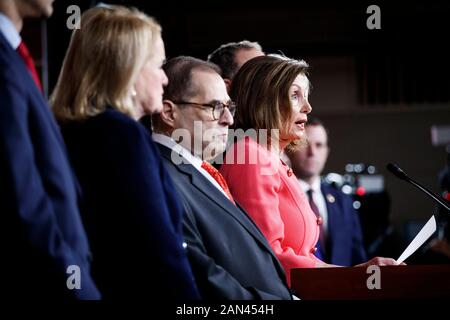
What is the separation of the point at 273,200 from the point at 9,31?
1.03 metres

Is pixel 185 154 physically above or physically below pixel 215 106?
below

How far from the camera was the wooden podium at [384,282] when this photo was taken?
2.05 metres

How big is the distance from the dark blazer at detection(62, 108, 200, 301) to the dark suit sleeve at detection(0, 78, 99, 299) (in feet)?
0.63

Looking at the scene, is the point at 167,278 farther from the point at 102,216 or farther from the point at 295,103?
the point at 295,103

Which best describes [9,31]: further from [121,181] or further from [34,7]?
[121,181]

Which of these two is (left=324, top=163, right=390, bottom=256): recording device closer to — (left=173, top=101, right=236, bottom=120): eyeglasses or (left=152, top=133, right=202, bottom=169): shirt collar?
(left=173, top=101, right=236, bottom=120): eyeglasses

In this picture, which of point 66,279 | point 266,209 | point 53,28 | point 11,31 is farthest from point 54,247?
point 53,28

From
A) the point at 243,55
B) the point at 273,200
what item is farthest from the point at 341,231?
the point at 273,200

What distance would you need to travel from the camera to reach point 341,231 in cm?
446

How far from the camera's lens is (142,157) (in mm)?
1704

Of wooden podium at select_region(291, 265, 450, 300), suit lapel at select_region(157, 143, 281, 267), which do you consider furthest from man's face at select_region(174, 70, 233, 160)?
wooden podium at select_region(291, 265, 450, 300)

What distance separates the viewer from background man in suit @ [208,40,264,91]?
315cm

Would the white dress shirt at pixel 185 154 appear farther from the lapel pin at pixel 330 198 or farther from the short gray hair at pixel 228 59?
the lapel pin at pixel 330 198

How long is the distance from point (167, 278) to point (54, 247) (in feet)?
0.98
